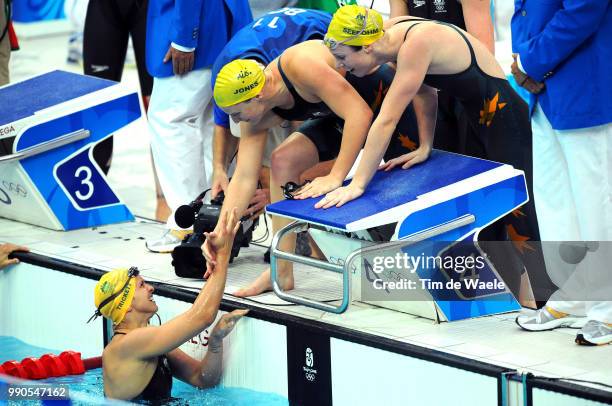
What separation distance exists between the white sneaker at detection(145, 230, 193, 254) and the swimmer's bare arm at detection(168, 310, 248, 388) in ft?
3.46

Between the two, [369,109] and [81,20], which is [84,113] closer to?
[369,109]

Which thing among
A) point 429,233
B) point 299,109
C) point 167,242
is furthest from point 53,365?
point 429,233

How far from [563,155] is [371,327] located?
38.6 inches

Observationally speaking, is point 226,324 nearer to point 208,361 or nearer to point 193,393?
point 208,361

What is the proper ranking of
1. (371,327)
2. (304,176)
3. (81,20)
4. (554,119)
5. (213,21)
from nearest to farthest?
(554,119) < (371,327) < (304,176) < (213,21) < (81,20)

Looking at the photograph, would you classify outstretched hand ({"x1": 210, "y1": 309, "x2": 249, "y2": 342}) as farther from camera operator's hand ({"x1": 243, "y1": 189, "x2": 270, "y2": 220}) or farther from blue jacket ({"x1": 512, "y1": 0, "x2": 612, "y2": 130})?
blue jacket ({"x1": 512, "y1": 0, "x2": 612, "y2": 130})

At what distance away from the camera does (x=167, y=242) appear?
5816mm

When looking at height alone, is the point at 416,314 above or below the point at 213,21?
below

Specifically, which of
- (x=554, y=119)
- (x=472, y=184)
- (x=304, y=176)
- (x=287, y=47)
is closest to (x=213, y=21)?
(x=287, y=47)

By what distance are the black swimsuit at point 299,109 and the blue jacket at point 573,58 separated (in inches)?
40.7

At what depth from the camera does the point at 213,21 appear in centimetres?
566

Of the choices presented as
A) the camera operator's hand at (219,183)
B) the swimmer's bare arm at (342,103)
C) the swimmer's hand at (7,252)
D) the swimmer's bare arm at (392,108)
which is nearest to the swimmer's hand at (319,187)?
the swimmer's bare arm at (342,103)

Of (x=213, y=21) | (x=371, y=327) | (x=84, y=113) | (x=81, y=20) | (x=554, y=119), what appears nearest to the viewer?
(x=554, y=119)

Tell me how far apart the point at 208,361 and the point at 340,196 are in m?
0.90
